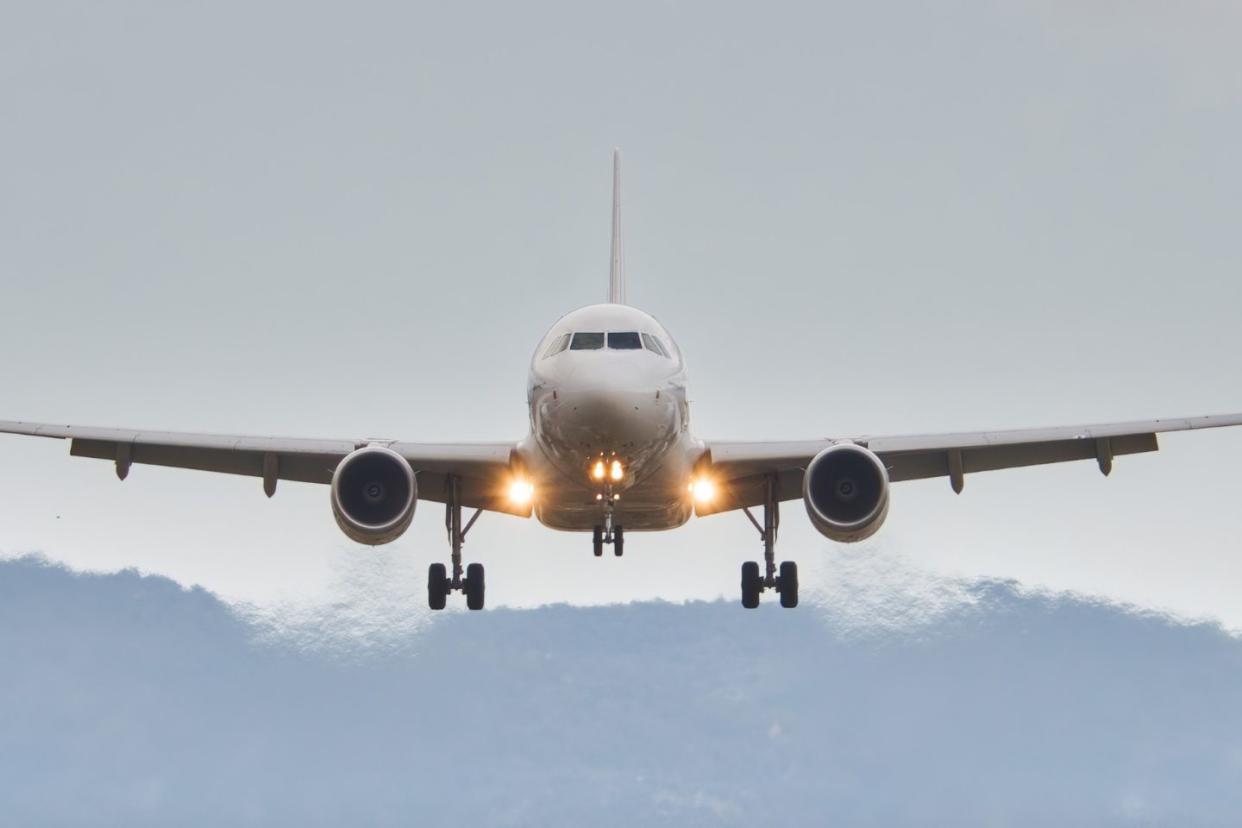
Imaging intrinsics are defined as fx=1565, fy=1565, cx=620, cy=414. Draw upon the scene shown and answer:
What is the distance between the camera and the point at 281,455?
30188 mm

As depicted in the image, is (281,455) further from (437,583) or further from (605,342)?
(605,342)

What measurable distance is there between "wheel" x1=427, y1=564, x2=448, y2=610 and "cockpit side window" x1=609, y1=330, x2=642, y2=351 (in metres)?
9.86

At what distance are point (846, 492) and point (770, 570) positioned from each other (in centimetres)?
546

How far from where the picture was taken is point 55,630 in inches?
2542

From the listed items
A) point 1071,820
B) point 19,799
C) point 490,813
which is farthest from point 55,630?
point 1071,820

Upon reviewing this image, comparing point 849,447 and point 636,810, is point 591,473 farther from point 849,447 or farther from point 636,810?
point 636,810

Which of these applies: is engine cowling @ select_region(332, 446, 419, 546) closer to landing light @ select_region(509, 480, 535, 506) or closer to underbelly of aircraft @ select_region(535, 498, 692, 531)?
landing light @ select_region(509, 480, 535, 506)

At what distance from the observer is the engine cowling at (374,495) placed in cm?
2648

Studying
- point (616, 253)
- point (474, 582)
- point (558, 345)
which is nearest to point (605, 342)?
point (558, 345)

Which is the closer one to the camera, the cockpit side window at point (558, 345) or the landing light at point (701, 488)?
the cockpit side window at point (558, 345)

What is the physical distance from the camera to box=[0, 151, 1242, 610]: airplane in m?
24.0

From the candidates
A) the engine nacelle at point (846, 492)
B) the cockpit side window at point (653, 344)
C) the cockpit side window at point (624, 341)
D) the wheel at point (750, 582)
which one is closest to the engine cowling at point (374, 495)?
the cockpit side window at point (624, 341)

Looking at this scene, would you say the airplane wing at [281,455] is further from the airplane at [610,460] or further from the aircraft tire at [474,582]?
the aircraft tire at [474,582]

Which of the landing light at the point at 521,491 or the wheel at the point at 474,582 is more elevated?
the landing light at the point at 521,491
